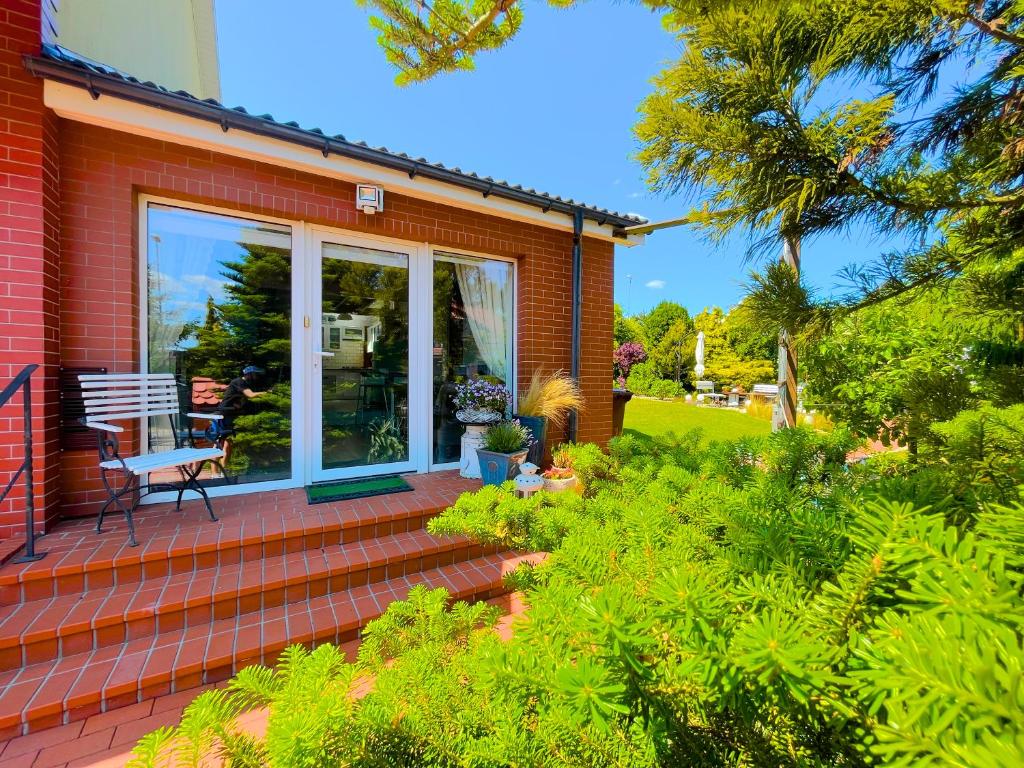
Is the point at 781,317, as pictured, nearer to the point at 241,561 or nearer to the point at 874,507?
the point at 874,507

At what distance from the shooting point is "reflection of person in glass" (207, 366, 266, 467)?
13.3 ft

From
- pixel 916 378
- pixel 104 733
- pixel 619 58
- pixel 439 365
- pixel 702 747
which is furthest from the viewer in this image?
pixel 439 365

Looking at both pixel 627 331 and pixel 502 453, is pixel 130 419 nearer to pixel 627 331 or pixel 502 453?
pixel 502 453

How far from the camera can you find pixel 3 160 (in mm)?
2883

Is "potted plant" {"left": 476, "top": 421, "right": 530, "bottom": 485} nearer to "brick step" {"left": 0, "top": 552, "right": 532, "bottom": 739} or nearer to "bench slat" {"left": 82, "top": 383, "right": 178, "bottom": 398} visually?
"brick step" {"left": 0, "top": 552, "right": 532, "bottom": 739}

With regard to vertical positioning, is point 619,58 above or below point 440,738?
above

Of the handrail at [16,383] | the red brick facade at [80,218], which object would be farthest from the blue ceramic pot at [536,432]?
the handrail at [16,383]

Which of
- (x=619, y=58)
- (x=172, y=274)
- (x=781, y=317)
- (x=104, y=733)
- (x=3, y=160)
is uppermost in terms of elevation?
(x=619, y=58)

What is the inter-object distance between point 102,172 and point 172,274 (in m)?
0.86

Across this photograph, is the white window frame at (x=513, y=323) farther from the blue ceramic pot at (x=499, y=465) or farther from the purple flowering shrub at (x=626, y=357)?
the purple flowering shrub at (x=626, y=357)

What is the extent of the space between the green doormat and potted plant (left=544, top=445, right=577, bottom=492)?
5.26 feet

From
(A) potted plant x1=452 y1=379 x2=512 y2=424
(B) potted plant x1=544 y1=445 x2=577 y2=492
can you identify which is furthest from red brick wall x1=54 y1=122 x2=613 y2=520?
(B) potted plant x1=544 y1=445 x2=577 y2=492

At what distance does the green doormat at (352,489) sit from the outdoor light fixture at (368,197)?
276cm

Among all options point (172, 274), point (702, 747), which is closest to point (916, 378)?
point (702, 747)
